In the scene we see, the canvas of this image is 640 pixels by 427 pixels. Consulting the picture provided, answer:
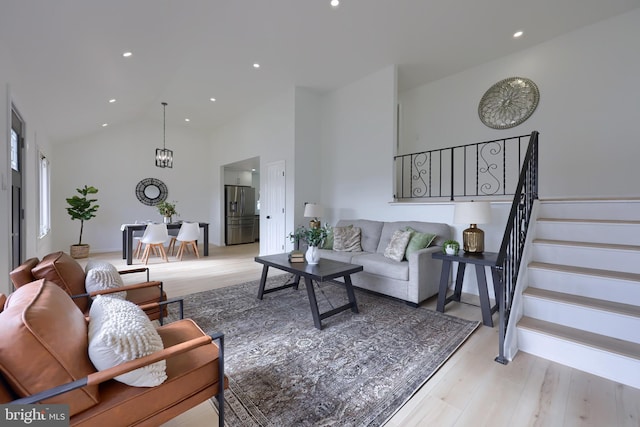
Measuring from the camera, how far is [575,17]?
3.58 m

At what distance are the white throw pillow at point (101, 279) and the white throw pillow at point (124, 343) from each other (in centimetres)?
101

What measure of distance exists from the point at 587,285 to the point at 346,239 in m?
2.74

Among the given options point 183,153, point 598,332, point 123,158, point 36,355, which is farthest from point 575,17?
point 123,158

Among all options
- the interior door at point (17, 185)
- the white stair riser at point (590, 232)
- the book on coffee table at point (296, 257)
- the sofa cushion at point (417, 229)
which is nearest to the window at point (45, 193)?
the interior door at point (17, 185)

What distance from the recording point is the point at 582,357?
76.5 inches

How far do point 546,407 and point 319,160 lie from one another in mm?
4937

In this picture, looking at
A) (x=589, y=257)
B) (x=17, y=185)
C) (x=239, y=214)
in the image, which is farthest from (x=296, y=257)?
(x=239, y=214)

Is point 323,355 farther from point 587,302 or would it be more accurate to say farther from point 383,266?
point 587,302

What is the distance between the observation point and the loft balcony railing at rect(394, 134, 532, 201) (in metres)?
4.40

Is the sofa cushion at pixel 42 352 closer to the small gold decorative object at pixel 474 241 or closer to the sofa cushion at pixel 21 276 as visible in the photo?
the sofa cushion at pixel 21 276

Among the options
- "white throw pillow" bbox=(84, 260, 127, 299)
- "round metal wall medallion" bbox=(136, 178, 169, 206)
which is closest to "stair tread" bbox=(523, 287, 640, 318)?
"white throw pillow" bbox=(84, 260, 127, 299)

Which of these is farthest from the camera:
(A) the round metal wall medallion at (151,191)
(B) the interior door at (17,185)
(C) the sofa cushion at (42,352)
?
(A) the round metal wall medallion at (151,191)

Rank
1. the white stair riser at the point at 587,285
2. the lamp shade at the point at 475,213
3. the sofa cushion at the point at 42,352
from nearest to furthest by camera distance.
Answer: the sofa cushion at the point at 42,352 → the white stair riser at the point at 587,285 → the lamp shade at the point at 475,213

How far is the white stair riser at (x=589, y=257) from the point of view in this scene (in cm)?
228
